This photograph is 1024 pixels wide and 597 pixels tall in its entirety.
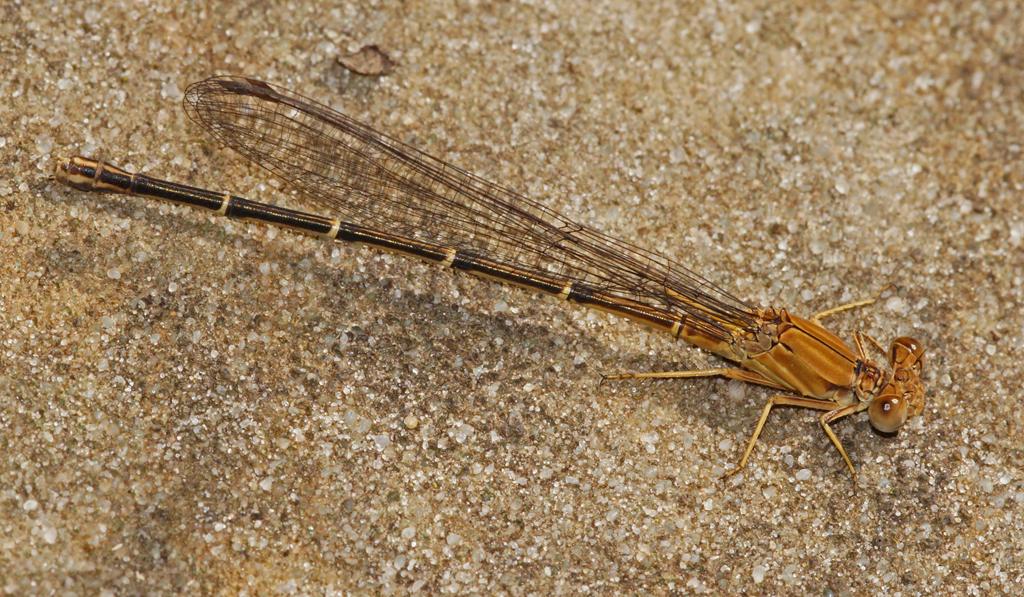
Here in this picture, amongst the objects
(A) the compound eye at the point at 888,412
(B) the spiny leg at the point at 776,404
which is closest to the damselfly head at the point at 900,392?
(A) the compound eye at the point at 888,412

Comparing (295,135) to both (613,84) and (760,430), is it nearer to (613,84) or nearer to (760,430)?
(613,84)

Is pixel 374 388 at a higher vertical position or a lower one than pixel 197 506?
higher

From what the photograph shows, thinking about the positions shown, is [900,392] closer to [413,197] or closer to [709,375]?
[709,375]

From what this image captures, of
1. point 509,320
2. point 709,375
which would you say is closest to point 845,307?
point 709,375

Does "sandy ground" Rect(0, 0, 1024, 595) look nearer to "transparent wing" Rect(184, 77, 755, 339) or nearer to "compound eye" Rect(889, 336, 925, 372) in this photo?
"transparent wing" Rect(184, 77, 755, 339)

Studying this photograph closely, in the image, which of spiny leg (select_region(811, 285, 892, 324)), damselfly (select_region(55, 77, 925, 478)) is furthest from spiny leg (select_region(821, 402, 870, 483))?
spiny leg (select_region(811, 285, 892, 324))

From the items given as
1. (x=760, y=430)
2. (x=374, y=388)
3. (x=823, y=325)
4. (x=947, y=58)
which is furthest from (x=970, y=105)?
(x=374, y=388)

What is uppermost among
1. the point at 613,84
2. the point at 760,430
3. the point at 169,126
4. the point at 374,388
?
the point at 613,84
